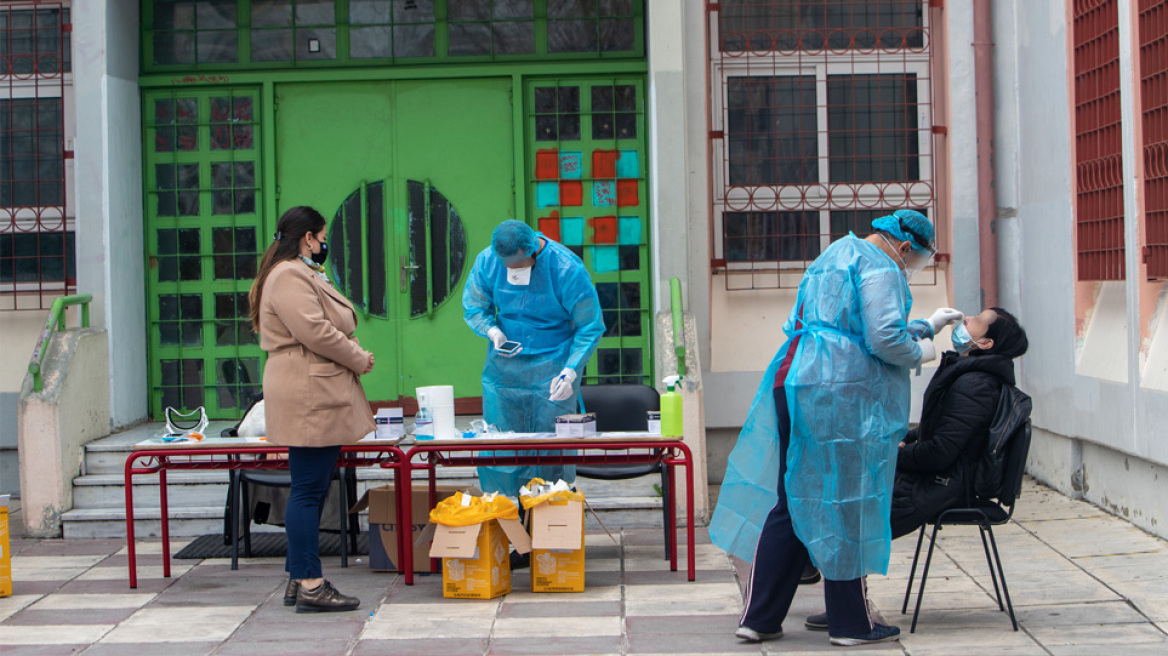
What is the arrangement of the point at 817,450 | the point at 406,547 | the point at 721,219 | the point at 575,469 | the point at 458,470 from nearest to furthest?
the point at 817,450 < the point at 406,547 < the point at 575,469 < the point at 458,470 < the point at 721,219

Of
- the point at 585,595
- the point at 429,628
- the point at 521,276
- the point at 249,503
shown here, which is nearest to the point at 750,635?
the point at 585,595

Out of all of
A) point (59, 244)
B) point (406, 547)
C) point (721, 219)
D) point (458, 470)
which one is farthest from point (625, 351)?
point (59, 244)

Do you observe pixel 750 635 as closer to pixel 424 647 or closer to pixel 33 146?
pixel 424 647

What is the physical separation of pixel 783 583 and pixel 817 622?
0.37 m

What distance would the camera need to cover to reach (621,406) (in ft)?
23.9

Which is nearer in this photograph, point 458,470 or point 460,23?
point 458,470

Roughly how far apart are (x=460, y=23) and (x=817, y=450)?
17.1 feet

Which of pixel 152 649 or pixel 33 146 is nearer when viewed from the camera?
pixel 152 649

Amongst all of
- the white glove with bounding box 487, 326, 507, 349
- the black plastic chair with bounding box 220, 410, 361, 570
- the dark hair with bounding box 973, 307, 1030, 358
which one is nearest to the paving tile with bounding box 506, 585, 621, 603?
the black plastic chair with bounding box 220, 410, 361, 570

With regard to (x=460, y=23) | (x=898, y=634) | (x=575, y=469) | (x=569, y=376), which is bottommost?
(x=898, y=634)

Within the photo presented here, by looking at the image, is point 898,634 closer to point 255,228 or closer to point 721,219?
point 721,219

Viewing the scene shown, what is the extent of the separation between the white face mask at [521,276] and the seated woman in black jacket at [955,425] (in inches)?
A: 87.2

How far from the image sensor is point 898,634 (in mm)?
4891

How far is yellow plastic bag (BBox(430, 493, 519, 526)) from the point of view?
5625mm
